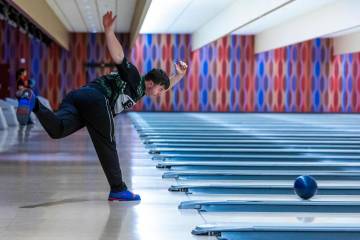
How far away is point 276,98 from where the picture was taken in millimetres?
24719

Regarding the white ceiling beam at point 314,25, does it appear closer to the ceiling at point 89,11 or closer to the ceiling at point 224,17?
the ceiling at point 224,17

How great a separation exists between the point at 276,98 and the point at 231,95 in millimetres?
1592

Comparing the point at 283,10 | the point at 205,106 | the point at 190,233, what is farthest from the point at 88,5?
the point at 190,233

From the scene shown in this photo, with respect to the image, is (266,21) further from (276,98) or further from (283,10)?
(276,98)

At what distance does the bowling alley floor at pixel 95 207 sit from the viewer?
12.3ft

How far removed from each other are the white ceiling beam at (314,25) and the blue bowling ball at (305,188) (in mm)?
10615

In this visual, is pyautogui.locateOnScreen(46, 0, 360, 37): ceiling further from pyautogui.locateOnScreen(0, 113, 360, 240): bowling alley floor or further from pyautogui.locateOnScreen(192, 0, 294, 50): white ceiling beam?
pyautogui.locateOnScreen(0, 113, 360, 240): bowling alley floor

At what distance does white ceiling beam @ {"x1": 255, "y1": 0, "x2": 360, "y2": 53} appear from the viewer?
15.1 m

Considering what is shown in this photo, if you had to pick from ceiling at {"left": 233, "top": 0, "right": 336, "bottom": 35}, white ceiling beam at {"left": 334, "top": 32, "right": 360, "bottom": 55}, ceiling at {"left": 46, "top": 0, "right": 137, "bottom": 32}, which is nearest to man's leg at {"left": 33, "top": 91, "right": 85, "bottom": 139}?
ceiling at {"left": 46, "top": 0, "right": 137, "bottom": 32}

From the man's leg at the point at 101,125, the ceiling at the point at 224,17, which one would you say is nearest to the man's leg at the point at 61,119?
the man's leg at the point at 101,125

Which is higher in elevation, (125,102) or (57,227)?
(125,102)

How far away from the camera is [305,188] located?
182 inches

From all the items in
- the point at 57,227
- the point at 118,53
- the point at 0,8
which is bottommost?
the point at 57,227

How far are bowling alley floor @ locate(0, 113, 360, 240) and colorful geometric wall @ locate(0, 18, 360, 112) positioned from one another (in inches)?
645
